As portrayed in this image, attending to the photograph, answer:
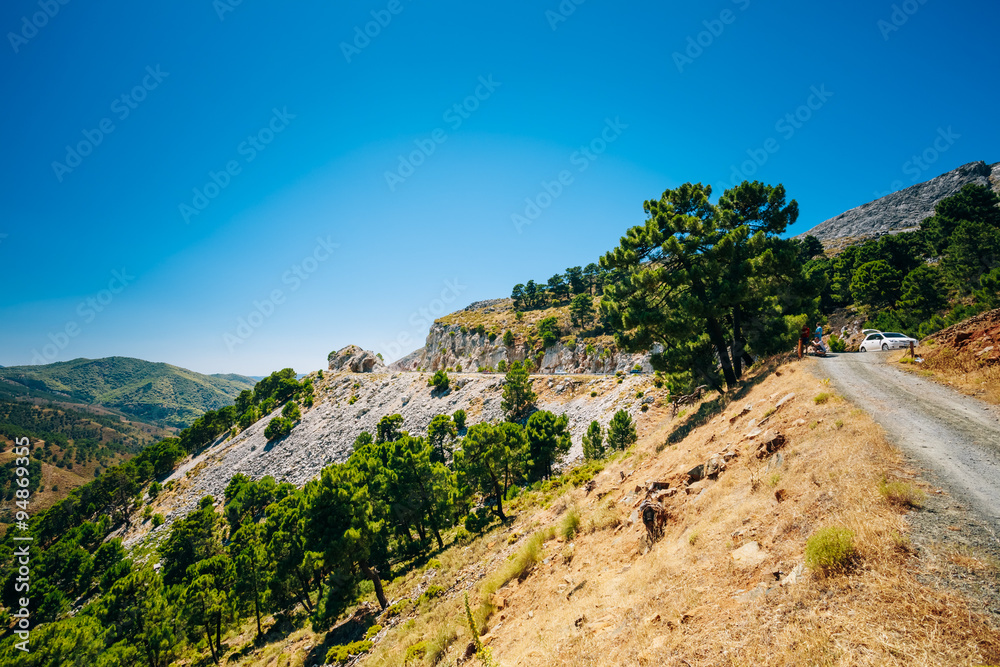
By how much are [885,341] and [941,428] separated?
21.7 metres

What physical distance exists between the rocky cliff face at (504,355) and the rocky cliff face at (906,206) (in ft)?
410

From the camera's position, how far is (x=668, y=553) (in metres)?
8.05

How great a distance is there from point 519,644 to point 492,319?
10004 cm

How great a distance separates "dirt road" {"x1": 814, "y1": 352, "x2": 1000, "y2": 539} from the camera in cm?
636

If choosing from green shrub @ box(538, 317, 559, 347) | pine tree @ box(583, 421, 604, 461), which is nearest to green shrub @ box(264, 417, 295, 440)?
green shrub @ box(538, 317, 559, 347)

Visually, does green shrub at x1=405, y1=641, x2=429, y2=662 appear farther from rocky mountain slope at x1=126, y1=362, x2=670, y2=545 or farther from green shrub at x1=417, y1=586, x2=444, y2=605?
rocky mountain slope at x1=126, y1=362, x2=670, y2=545

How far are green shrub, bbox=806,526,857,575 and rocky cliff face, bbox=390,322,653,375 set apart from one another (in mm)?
39346

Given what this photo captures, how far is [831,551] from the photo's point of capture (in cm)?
525

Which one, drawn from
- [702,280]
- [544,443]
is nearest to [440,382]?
[544,443]

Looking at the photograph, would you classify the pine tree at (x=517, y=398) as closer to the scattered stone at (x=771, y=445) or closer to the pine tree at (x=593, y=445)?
the pine tree at (x=593, y=445)

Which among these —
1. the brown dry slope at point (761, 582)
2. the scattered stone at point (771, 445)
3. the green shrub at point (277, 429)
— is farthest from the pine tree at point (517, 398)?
the green shrub at point (277, 429)

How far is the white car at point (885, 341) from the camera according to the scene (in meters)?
24.0

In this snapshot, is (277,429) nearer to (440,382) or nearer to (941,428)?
(440,382)

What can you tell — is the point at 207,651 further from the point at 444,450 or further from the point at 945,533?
the point at 945,533
